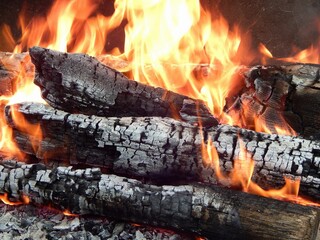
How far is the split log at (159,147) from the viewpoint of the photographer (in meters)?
2.18

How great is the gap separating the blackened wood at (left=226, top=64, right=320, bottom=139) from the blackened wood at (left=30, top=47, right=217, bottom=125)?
51cm

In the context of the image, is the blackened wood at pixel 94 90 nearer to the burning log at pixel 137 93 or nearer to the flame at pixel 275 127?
the burning log at pixel 137 93

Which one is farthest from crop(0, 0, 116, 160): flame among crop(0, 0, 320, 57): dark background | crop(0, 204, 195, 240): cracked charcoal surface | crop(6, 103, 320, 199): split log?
crop(0, 204, 195, 240): cracked charcoal surface

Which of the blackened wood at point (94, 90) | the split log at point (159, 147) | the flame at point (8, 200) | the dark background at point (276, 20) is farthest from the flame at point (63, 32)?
the flame at point (8, 200)

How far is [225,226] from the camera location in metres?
2.06

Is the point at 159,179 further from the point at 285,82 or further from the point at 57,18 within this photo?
the point at 57,18

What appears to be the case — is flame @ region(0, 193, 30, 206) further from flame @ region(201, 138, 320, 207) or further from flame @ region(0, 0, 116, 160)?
flame @ region(201, 138, 320, 207)

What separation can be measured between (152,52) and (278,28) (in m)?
1.41

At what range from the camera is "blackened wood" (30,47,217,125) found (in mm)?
2553

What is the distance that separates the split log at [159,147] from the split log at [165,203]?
117 millimetres

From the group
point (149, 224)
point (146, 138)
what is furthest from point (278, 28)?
point (149, 224)

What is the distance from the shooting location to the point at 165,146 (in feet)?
7.46

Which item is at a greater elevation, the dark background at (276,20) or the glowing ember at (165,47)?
the dark background at (276,20)

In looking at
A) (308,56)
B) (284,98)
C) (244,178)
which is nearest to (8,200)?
(244,178)
